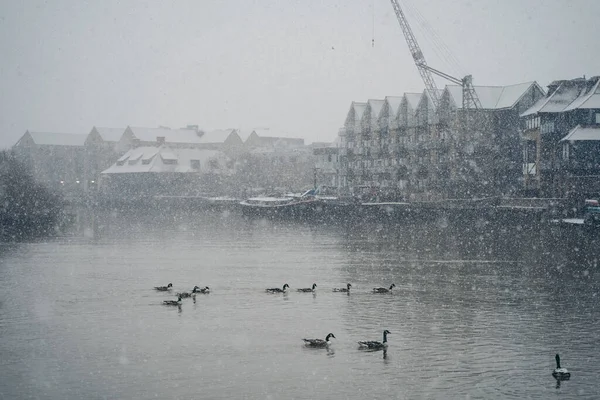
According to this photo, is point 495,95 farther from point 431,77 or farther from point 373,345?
point 373,345

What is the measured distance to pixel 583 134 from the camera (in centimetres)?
8806

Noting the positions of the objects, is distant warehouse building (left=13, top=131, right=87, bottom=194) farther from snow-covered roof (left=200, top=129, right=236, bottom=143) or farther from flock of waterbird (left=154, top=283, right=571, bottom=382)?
flock of waterbird (left=154, top=283, right=571, bottom=382)

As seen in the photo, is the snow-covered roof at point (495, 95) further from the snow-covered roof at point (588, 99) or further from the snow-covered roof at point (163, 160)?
the snow-covered roof at point (163, 160)

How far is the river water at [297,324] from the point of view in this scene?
2145cm

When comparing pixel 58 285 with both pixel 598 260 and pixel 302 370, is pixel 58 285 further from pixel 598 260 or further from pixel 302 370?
pixel 598 260

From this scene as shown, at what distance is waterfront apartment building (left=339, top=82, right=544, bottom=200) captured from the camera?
108m

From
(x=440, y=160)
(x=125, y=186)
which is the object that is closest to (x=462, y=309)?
(x=440, y=160)

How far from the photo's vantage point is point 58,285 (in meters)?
39.9

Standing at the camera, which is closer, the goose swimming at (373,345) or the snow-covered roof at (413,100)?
the goose swimming at (373,345)

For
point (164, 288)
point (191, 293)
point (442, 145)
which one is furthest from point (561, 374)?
point (442, 145)

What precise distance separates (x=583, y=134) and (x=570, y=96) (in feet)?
31.6

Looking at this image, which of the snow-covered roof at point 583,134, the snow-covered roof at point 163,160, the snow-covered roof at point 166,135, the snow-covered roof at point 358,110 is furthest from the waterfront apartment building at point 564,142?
the snow-covered roof at point 166,135

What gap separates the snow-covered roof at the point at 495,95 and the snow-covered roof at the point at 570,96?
841 cm

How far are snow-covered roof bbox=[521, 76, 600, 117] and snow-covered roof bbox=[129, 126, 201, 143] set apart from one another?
106152 millimetres
